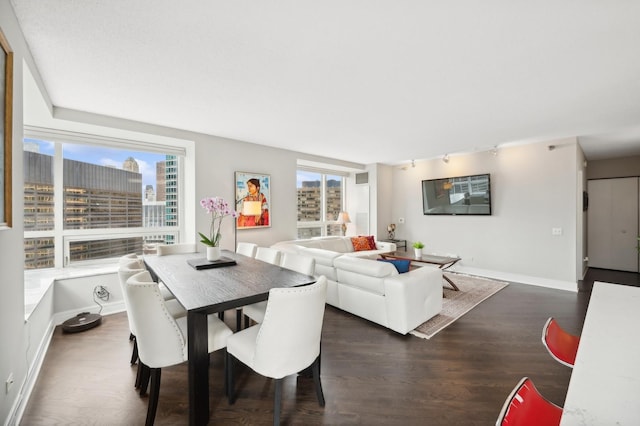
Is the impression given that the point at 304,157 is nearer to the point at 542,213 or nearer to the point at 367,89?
the point at 367,89

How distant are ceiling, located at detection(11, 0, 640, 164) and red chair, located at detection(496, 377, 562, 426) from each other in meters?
1.92

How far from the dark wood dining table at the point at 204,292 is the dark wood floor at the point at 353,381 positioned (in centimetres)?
33

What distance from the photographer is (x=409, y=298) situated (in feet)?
8.98

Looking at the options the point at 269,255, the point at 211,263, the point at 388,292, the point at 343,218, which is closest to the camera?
the point at 211,263

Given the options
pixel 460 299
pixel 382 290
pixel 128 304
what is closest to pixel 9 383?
pixel 128 304

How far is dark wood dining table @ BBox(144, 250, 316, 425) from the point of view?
1510mm

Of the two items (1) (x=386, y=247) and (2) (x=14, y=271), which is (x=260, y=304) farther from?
(1) (x=386, y=247)

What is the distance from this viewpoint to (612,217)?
5715 millimetres

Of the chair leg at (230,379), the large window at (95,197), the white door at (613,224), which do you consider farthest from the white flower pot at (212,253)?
the white door at (613,224)

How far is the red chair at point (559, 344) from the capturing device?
1.30 metres

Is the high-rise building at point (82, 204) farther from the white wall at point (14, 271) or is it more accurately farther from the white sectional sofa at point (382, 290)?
the white sectional sofa at point (382, 290)

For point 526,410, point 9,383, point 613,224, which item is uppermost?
point 613,224

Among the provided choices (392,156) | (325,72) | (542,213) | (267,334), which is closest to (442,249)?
(542,213)

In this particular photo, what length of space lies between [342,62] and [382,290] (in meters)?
2.23
